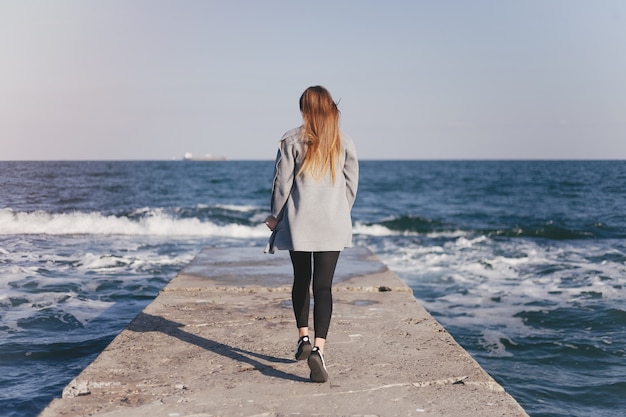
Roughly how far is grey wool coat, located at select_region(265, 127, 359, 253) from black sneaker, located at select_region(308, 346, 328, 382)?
632mm

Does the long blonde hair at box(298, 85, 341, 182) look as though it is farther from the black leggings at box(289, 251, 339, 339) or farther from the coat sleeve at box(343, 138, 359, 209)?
the black leggings at box(289, 251, 339, 339)

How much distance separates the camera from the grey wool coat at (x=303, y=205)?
3.70 m

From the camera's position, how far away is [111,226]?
68.9 feet

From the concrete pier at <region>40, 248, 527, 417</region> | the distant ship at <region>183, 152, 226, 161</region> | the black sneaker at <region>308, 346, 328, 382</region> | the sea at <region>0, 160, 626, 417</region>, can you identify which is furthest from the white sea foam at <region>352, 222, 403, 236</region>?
the distant ship at <region>183, 152, 226, 161</region>

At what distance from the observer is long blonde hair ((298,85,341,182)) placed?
3627mm

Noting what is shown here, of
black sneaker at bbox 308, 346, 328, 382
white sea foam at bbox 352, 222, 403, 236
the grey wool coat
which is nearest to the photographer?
black sneaker at bbox 308, 346, 328, 382

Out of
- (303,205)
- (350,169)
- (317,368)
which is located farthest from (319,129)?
(317,368)

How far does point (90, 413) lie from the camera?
125 inches

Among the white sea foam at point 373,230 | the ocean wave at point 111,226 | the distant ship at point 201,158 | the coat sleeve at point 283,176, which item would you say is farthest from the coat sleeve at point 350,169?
the distant ship at point 201,158

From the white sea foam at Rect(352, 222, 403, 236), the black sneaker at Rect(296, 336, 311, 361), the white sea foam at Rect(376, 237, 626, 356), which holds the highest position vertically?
the black sneaker at Rect(296, 336, 311, 361)

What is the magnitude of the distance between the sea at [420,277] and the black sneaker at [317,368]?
85.0 inches

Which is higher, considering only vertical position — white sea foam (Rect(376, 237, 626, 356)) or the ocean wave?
white sea foam (Rect(376, 237, 626, 356))

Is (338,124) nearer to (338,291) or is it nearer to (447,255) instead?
(338,291)

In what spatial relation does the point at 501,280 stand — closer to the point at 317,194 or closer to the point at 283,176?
the point at 317,194
